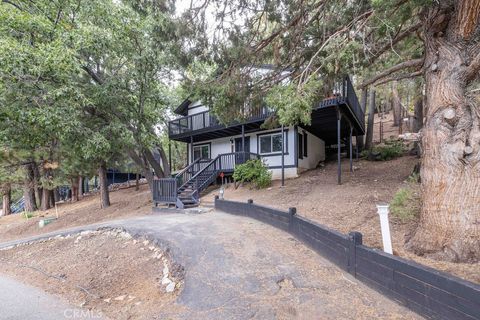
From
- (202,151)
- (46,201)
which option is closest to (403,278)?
(202,151)

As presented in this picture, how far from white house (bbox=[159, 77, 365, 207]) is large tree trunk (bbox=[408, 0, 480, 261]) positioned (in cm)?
640

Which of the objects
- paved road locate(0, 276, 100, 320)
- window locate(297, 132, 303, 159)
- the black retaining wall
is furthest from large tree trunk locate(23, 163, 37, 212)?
the black retaining wall

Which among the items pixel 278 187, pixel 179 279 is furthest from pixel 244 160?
pixel 179 279

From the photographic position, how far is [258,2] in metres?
7.37

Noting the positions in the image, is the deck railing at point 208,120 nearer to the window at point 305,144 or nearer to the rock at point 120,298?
the window at point 305,144

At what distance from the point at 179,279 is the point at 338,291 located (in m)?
2.30

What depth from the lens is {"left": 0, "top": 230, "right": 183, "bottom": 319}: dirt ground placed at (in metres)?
3.84

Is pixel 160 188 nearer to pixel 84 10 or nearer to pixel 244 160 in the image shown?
pixel 244 160

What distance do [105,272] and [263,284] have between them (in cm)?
302

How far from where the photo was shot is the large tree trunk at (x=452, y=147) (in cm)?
398

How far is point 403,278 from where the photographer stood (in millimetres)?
3082

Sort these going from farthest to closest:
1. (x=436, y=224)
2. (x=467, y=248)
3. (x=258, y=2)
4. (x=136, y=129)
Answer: (x=136, y=129) < (x=258, y=2) < (x=436, y=224) < (x=467, y=248)

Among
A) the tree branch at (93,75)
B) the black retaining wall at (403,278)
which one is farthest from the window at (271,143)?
the black retaining wall at (403,278)

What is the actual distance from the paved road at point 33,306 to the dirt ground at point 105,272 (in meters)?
0.15
